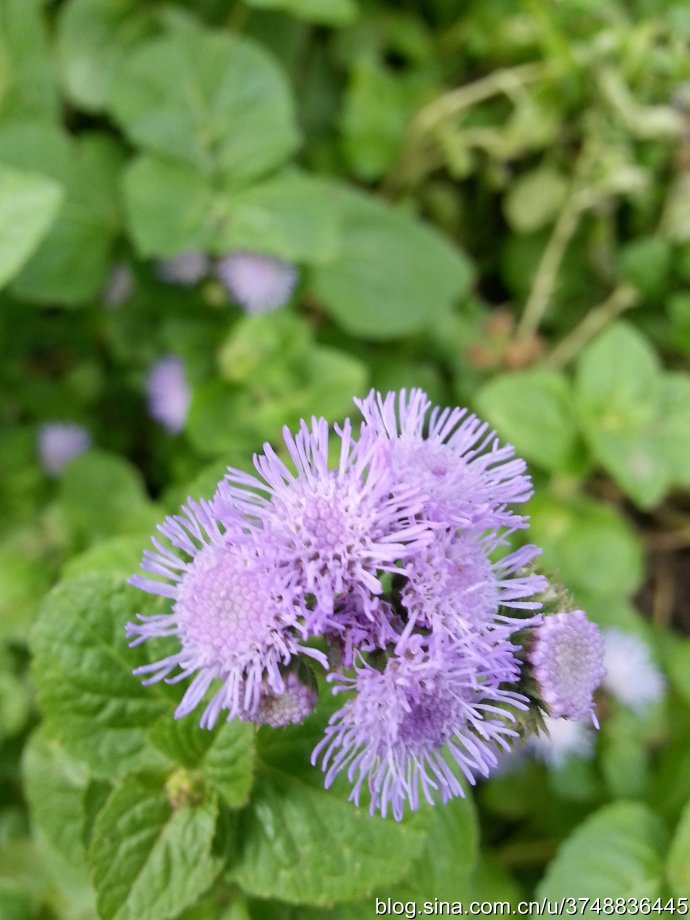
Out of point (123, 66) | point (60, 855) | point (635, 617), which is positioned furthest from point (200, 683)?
point (123, 66)

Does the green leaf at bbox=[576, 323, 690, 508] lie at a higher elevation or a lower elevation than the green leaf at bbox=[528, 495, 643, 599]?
higher

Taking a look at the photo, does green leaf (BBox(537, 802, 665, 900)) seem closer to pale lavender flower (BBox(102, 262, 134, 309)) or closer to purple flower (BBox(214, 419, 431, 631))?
purple flower (BBox(214, 419, 431, 631))

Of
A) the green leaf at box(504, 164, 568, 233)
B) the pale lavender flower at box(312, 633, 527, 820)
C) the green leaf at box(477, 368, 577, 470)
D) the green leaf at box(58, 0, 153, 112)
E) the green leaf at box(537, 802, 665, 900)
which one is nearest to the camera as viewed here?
the pale lavender flower at box(312, 633, 527, 820)

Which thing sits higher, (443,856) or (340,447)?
(340,447)

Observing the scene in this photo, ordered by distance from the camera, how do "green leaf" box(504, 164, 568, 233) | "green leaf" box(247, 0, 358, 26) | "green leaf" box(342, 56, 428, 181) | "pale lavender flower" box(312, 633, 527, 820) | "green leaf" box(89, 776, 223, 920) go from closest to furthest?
"pale lavender flower" box(312, 633, 527, 820)
"green leaf" box(89, 776, 223, 920)
"green leaf" box(247, 0, 358, 26)
"green leaf" box(342, 56, 428, 181)
"green leaf" box(504, 164, 568, 233)

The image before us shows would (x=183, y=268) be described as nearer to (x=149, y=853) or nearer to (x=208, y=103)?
(x=208, y=103)

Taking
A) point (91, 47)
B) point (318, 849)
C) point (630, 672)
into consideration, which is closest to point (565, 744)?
point (630, 672)

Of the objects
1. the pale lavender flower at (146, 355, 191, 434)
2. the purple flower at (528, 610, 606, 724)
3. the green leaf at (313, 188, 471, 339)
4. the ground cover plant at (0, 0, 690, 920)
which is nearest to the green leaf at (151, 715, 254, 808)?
the ground cover plant at (0, 0, 690, 920)
